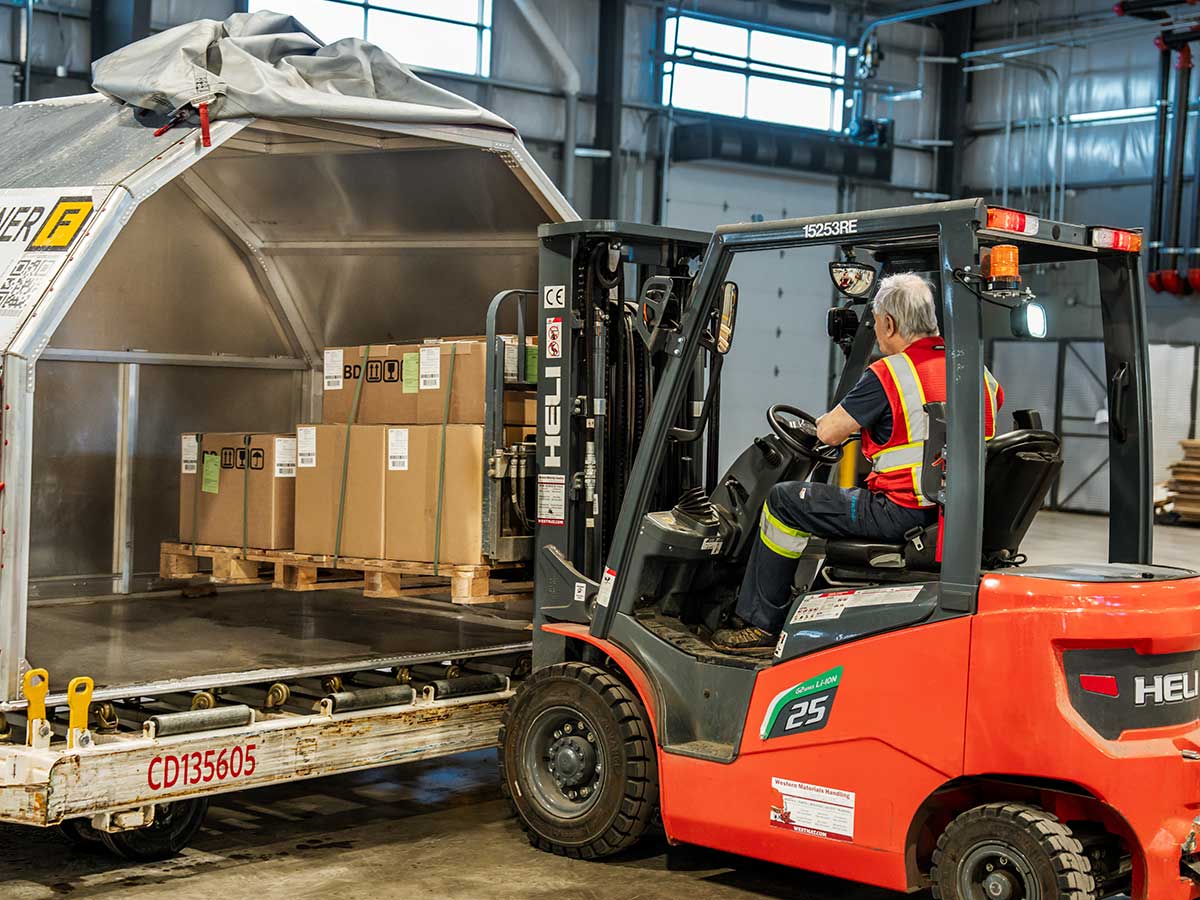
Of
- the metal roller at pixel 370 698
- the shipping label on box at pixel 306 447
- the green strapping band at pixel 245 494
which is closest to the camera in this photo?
the metal roller at pixel 370 698

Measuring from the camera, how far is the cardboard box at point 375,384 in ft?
20.6

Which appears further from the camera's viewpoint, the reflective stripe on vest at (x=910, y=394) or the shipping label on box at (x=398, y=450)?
the shipping label on box at (x=398, y=450)

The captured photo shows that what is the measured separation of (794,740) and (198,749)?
1.88 meters

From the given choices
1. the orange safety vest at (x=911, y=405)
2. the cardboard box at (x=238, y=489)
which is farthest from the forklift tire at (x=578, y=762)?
the cardboard box at (x=238, y=489)

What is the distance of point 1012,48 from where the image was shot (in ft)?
69.1

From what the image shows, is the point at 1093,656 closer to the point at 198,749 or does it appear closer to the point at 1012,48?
the point at 198,749

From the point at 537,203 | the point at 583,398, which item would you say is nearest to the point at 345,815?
the point at 583,398

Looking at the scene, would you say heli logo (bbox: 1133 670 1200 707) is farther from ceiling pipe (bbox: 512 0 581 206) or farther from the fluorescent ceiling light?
the fluorescent ceiling light

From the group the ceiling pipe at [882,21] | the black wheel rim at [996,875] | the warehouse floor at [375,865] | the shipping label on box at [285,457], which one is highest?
the ceiling pipe at [882,21]

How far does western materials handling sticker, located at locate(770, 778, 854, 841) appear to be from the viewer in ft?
15.0

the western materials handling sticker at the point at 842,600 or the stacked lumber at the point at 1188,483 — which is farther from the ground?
the stacked lumber at the point at 1188,483

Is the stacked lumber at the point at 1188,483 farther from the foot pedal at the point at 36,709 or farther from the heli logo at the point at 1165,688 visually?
the foot pedal at the point at 36,709

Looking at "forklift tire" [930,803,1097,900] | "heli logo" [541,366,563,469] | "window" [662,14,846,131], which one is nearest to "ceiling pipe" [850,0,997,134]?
"window" [662,14,846,131]

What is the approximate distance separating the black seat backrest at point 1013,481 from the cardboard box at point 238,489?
3282 millimetres
